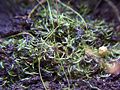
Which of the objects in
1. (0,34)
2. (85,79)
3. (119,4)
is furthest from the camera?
(119,4)

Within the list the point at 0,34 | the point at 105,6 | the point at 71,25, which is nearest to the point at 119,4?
the point at 105,6

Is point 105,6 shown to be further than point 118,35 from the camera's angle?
Yes

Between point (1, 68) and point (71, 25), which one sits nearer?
point (1, 68)

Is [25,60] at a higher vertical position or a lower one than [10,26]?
lower

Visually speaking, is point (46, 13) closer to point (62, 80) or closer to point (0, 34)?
point (0, 34)

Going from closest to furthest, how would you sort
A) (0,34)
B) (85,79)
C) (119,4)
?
1. (85,79)
2. (0,34)
3. (119,4)

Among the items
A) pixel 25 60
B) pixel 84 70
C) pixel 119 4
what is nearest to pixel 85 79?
pixel 84 70

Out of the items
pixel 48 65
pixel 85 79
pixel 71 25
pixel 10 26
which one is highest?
pixel 10 26

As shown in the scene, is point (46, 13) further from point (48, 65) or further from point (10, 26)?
point (48, 65)

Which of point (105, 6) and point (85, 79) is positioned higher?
point (105, 6)
